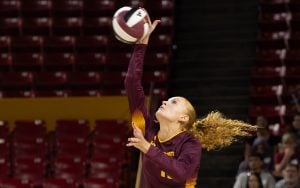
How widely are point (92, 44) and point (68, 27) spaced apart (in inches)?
31.3

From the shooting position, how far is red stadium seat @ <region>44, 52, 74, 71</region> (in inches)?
518

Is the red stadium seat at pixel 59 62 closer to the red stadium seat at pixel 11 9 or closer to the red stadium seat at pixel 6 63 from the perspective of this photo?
Answer: the red stadium seat at pixel 6 63

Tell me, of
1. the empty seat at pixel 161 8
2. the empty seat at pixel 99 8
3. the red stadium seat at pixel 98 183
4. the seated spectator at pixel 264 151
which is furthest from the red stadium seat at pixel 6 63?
the seated spectator at pixel 264 151

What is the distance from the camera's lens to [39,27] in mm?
14039

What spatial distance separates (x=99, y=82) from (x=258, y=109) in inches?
110

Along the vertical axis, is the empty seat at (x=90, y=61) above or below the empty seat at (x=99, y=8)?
below

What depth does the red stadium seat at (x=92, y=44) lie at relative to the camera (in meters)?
13.4

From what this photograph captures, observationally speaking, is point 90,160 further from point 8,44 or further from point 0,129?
point 8,44

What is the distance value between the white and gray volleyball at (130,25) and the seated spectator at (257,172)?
13.3 ft

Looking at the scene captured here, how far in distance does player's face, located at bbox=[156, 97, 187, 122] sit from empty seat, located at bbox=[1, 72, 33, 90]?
8.27 m

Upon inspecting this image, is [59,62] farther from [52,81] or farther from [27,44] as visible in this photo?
[27,44]

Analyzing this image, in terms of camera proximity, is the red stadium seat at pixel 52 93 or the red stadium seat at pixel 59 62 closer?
the red stadium seat at pixel 52 93

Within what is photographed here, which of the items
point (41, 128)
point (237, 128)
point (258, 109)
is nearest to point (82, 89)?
point (41, 128)

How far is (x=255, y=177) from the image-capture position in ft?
27.3
